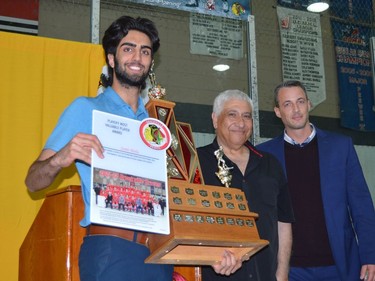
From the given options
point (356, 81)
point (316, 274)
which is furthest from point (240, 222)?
point (356, 81)

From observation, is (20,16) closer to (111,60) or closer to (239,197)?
(111,60)

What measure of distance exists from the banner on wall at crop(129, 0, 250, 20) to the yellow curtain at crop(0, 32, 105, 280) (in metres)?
0.64

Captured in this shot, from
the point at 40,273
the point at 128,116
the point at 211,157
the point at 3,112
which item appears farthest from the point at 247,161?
the point at 3,112

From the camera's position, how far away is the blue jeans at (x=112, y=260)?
1.87 m

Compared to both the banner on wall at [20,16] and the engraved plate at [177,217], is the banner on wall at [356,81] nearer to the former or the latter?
the banner on wall at [20,16]

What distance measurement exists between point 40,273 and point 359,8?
161 inches

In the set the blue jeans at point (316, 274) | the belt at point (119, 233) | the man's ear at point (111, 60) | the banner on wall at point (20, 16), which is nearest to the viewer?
the belt at point (119, 233)

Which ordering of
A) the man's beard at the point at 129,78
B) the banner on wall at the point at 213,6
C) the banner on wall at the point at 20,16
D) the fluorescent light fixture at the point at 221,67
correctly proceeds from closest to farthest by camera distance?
the man's beard at the point at 129,78, the banner on wall at the point at 213,6, the banner on wall at the point at 20,16, the fluorescent light fixture at the point at 221,67

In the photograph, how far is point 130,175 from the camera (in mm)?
1872

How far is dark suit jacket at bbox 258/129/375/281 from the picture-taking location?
313 cm

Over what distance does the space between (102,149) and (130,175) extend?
5.1 inches

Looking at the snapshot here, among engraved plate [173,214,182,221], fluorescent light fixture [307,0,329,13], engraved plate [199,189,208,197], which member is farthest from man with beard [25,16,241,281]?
fluorescent light fixture [307,0,329,13]

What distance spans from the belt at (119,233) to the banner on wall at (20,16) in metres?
3.09

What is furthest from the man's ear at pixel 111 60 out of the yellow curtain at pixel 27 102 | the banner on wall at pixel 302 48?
the banner on wall at pixel 302 48
